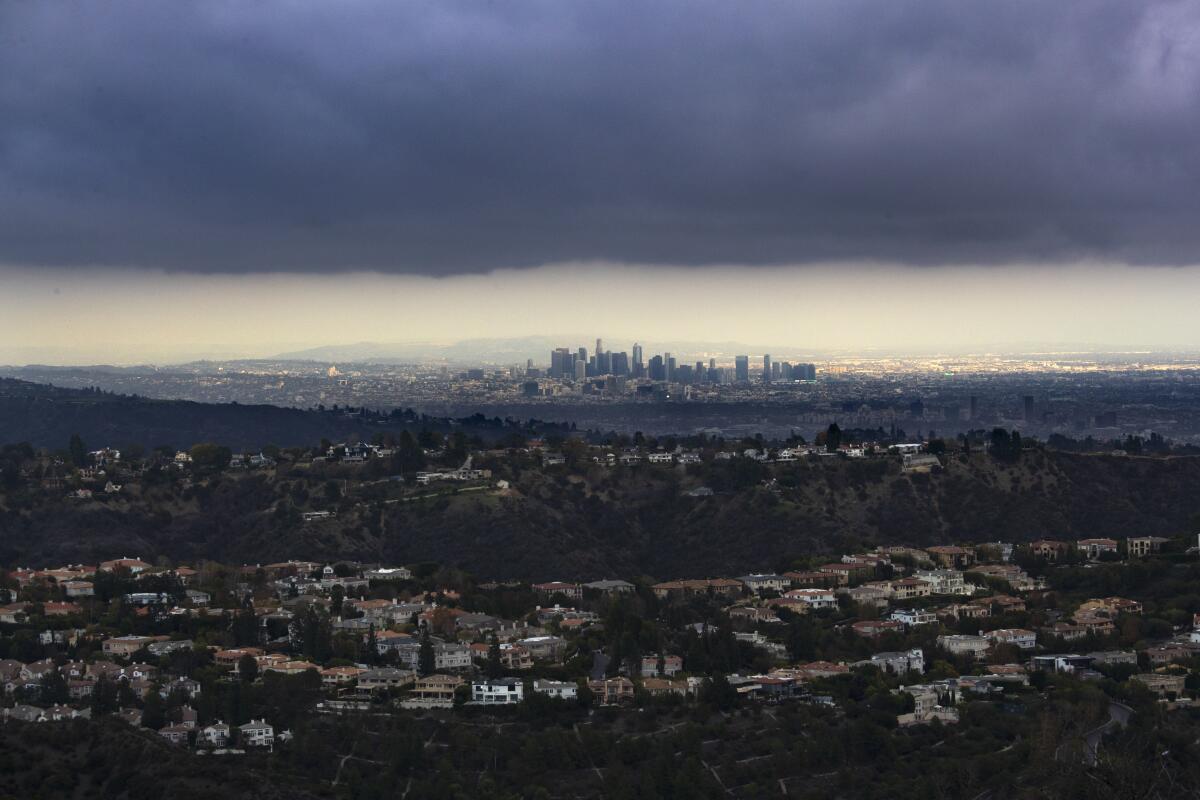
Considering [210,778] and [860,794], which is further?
[860,794]

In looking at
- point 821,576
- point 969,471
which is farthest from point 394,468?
point 821,576

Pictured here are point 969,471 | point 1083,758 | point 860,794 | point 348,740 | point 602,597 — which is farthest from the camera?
point 969,471

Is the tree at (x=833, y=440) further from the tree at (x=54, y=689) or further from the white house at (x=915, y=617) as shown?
the tree at (x=54, y=689)

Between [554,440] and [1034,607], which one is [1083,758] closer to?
[1034,607]

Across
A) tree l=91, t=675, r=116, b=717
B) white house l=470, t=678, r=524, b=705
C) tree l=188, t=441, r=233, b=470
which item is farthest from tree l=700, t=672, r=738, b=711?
tree l=188, t=441, r=233, b=470

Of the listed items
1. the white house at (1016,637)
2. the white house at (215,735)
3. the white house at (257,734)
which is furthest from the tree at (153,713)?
the white house at (1016,637)

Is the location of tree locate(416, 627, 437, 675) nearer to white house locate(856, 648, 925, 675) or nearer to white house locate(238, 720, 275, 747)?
white house locate(238, 720, 275, 747)

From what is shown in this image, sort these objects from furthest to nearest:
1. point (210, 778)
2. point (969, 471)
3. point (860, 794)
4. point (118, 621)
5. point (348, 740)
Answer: point (969, 471) → point (118, 621) → point (348, 740) → point (860, 794) → point (210, 778)
